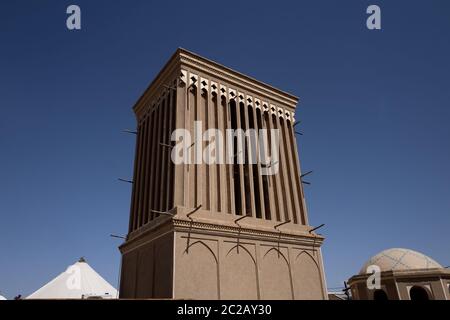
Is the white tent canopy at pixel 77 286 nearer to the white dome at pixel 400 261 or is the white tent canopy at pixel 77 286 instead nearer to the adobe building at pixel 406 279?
the adobe building at pixel 406 279

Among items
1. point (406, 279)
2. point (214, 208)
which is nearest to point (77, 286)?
point (214, 208)

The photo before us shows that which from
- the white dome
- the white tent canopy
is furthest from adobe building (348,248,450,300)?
the white tent canopy

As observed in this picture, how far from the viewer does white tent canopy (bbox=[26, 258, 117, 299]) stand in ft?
70.8

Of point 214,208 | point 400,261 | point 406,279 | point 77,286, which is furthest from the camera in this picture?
point 400,261

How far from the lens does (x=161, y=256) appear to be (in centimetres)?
1223

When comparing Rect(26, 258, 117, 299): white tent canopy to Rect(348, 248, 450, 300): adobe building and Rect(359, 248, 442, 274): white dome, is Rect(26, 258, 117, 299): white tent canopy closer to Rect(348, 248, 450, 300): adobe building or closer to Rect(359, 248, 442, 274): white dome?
Rect(348, 248, 450, 300): adobe building

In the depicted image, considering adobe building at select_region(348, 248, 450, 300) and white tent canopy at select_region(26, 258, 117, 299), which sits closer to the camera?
white tent canopy at select_region(26, 258, 117, 299)

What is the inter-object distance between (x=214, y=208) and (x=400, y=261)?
886 inches

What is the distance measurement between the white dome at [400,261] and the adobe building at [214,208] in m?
16.1

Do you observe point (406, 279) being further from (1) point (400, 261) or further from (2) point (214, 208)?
(2) point (214, 208)

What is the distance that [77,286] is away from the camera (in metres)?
22.8
